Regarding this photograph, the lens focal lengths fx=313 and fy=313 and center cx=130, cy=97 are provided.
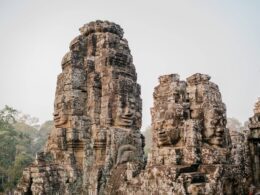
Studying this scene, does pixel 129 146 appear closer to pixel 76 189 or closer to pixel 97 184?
pixel 97 184

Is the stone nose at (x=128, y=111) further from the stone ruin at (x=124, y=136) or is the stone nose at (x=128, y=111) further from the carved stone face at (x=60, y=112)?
the carved stone face at (x=60, y=112)

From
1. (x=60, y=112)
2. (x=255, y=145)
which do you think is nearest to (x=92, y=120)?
(x=60, y=112)

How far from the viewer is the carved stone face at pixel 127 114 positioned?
810cm

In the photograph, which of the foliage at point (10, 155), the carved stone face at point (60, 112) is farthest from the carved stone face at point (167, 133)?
the foliage at point (10, 155)

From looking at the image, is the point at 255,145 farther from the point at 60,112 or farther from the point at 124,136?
the point at 60,112

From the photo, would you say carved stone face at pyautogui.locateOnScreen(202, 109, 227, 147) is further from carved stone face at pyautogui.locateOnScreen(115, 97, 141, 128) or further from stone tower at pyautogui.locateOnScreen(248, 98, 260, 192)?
stone tower at pyautogui.locateOnScreen(248, 98, 260, 192)

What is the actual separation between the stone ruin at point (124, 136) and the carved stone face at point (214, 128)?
0.02 meters

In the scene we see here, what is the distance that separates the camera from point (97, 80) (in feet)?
28.2

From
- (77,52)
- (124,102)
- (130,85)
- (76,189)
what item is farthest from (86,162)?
(77,52)

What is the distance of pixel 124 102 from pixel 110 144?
48.3 inches

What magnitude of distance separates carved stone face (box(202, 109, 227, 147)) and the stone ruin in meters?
0.02

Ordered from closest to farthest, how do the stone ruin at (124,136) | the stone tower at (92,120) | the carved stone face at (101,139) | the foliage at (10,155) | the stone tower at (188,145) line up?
the stone tower at (188,145), the stone ruin at (124,136), the stone tower at (92,120), the carved stone face at (101,139), the foliage at (10,155)

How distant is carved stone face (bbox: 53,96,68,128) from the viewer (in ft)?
27.4

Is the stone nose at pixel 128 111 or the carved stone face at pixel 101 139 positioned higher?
the stone nose at pixel 128 111
